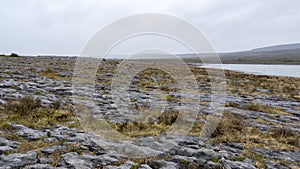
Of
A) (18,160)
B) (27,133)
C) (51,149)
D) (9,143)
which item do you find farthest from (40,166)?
(27,133)

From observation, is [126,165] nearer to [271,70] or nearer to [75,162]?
[75,162]

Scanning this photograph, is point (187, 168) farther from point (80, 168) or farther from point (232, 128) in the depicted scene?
point (232, 128)

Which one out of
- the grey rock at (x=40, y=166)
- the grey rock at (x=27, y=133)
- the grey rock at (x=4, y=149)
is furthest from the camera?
the grey rock at (x=27, y=133)

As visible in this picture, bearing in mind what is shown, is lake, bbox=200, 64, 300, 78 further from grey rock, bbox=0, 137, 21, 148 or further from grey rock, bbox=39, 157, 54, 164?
grey rock, bbox=39, 157, 54, 164

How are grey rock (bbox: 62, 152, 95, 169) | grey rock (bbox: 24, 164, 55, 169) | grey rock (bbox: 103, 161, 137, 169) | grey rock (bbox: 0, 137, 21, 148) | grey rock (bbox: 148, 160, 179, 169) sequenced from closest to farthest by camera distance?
1. grey rock (bbox: 24, 164, 55, 169)
2. grey rock (bbox: 62, 152, 95, 169)
3. grey rock (bbox: 103, 161, 137, 169)
4. grey rock (bbox: 148, 160, 179, 169)
5. grey rock (bbox: 0, 137, 21, 148)

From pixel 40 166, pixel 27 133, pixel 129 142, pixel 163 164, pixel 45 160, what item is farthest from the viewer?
pixel 129 142

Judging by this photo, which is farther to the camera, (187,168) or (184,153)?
(184,153)

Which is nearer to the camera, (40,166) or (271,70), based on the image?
(40,166)

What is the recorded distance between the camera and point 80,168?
21.4 feet

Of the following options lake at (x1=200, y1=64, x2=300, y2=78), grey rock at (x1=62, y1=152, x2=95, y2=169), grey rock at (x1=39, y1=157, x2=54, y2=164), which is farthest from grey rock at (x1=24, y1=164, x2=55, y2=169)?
lake at (x1=200, y1=64, x2=300, y2=78)

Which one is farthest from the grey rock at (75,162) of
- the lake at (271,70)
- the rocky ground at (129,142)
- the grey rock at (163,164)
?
the lake at (271,70)

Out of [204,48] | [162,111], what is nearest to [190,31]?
[204,48]

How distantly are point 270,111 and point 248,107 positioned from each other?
4.45 feet

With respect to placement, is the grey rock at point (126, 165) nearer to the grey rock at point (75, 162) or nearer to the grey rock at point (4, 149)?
the grey rock at point (75, 162)
